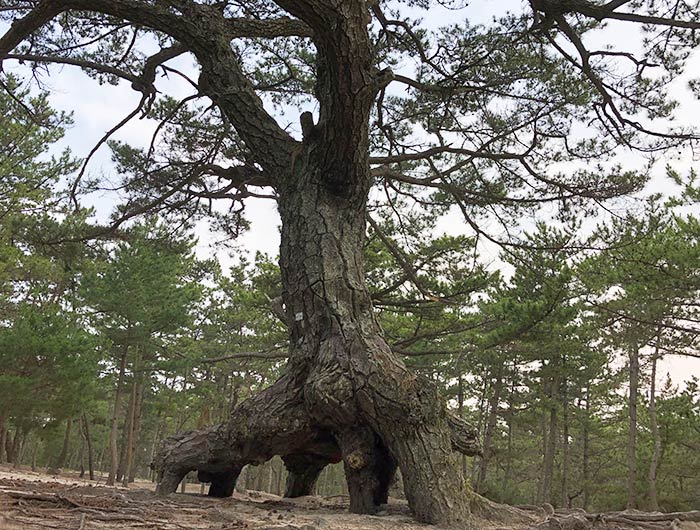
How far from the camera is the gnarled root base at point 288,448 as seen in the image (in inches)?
160

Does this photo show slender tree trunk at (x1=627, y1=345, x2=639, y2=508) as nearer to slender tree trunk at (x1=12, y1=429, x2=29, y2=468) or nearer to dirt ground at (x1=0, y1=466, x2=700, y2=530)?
dirt ground at (x1=0, y1=466, x2=700, y2=530)

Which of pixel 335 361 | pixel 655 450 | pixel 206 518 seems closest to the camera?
pixel 206 518

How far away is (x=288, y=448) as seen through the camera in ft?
14.9

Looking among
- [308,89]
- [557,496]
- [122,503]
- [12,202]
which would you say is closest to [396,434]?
[122,503]

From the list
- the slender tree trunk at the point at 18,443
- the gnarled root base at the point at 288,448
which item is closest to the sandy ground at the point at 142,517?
the gnarled root base at the point at 288,448

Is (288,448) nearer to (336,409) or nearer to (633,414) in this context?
(336,409)

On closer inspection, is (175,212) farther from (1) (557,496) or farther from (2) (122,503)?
(1) (557,496)

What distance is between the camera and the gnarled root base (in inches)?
160

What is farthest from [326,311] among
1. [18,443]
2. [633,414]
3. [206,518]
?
[18,443]

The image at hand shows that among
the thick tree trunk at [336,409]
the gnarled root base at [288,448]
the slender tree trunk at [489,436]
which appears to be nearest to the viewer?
the thick tree trunk at [336,409]

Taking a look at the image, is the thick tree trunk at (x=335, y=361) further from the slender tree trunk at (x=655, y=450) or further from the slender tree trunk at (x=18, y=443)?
the slender tree trunk at (x=18, y=443)

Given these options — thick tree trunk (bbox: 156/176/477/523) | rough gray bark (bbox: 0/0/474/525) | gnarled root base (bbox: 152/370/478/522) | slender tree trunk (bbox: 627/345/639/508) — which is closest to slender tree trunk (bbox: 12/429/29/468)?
gnarled root base (bbox: 152/370/478/522)

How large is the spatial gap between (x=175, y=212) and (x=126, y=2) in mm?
3604

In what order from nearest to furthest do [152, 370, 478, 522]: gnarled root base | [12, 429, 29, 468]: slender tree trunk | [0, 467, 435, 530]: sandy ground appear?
[0, 467, 435, 530]: sandy ground
[152, 370, 478, 522]: gnarled root base
[12, 429, 29, 468]: slender tree trunk
